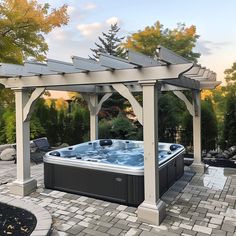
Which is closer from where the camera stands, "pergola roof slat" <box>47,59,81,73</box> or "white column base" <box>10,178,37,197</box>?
"pergola roof slat" <box>47,59,81,73</box>

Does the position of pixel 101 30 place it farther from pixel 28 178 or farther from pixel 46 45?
pixel 28 178

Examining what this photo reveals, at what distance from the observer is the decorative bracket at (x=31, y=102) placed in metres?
6.02

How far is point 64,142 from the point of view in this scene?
45.4ft

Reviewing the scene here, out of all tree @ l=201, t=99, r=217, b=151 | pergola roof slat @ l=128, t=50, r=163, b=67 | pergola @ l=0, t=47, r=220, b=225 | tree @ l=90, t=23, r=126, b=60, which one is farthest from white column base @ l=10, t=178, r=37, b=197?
tree @ l=90, t=23, r=126, b=60

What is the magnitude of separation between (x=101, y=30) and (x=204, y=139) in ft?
48.2

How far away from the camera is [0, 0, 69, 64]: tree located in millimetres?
9867

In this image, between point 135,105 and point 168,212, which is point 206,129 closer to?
point 168,212

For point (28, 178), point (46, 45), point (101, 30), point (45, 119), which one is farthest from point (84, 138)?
point (101, 30)

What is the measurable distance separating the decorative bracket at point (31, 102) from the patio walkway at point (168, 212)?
73.5 inches

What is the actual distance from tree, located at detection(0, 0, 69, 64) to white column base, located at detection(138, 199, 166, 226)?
8149 mm

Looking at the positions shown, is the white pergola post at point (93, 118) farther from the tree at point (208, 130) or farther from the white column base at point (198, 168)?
the tree at point (208, 130)

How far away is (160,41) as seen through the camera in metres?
15.7

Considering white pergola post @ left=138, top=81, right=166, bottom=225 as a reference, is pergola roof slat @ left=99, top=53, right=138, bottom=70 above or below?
above

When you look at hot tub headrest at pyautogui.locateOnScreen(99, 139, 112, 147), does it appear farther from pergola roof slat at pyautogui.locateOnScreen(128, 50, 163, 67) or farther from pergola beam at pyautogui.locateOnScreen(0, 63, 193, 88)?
pergola roof slat at pyautogui.locateOnScreen(128, 50, 163, 67)
